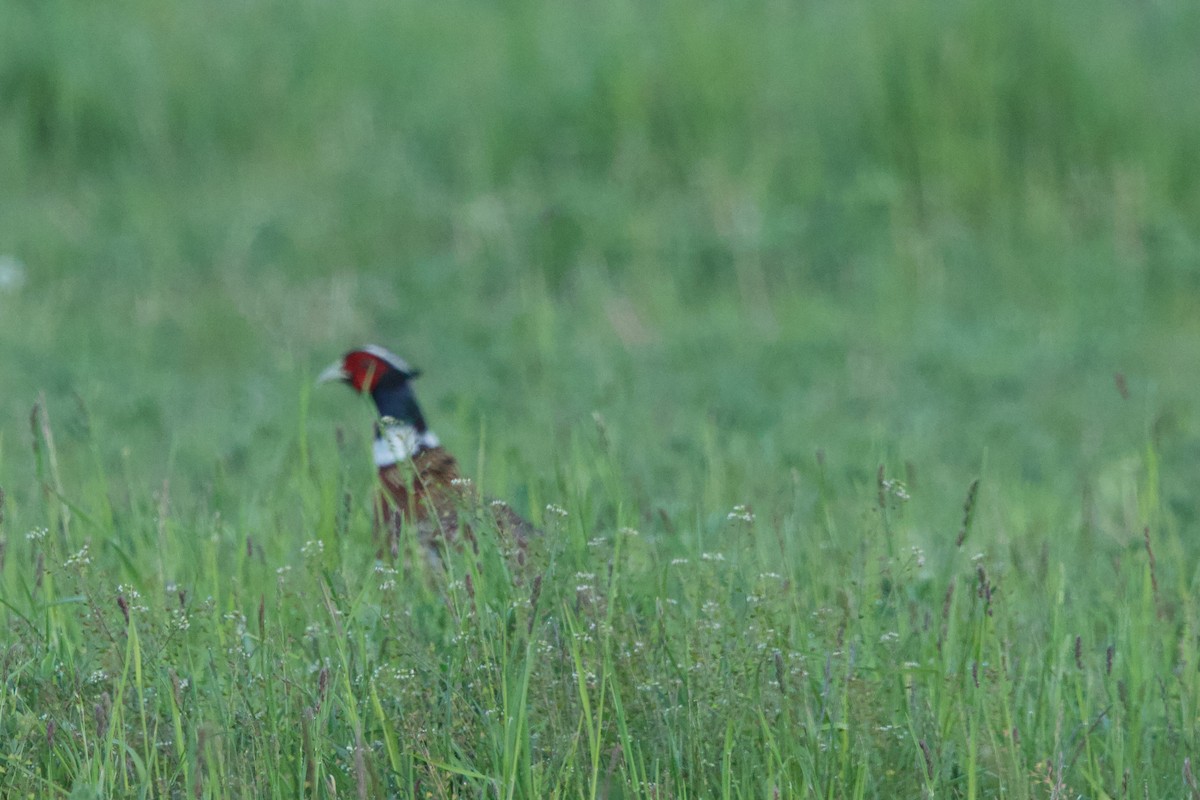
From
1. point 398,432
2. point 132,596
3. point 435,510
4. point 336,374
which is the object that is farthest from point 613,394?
point 132,596

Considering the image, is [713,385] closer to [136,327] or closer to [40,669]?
[136,327]

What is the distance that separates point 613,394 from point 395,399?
0.81 m

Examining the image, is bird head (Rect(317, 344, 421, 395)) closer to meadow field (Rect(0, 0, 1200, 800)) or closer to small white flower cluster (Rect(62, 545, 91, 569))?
meadow field (Rect(0, 0, 1200, 800))

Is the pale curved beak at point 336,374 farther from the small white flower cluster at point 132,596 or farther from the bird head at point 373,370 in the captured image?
the small white flower cluster at point 132,596

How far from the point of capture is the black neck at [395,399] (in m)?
5.45

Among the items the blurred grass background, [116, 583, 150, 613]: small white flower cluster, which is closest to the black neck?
the blurred grass background

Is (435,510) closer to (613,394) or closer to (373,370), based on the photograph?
(373,370)

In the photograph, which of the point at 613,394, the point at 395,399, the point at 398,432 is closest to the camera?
the point at 398,432

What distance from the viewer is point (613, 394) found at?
19.5 ft

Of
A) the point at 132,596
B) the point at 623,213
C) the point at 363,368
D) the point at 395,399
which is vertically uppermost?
the point at 623,213

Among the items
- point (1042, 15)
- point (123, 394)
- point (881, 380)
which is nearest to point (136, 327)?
point (123, 394)

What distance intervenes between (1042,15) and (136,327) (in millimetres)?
4793

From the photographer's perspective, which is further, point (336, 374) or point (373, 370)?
point (336, 374)

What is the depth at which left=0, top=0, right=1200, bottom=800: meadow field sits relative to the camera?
8.98 ft
